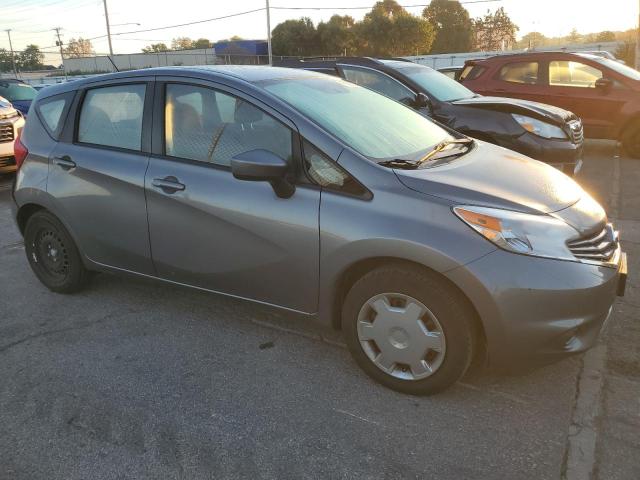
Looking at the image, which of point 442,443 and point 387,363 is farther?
point 387,363

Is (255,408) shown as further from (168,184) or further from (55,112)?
(55,112)

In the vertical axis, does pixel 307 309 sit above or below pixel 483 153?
below

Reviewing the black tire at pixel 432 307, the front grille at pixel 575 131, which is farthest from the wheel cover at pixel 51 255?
the front grille at pixel 575 131

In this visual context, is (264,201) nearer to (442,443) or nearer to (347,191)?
(347,191)

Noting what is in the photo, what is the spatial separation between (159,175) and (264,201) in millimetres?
796

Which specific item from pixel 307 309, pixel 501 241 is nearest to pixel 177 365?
pixel 307 309

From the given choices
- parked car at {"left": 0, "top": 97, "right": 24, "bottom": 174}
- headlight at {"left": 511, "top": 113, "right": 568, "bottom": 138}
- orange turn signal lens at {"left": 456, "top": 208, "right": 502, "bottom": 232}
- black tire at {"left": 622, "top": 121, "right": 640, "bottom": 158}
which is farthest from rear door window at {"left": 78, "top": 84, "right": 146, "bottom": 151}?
black tire at {"left": 622, "top": 121, "right": 640, "bottom": 158}

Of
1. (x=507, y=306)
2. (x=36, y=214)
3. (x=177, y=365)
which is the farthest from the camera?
(x=36, y=214)

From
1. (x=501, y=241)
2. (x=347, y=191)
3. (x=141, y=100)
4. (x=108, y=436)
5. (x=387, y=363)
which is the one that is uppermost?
(x=141, y=100)

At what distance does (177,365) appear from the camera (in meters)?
3.20

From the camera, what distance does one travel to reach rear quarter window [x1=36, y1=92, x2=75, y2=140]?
154 inches

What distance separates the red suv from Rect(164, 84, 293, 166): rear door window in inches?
295

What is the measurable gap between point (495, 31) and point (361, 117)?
92.3m

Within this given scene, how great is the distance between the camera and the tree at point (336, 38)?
65000 millimetres
